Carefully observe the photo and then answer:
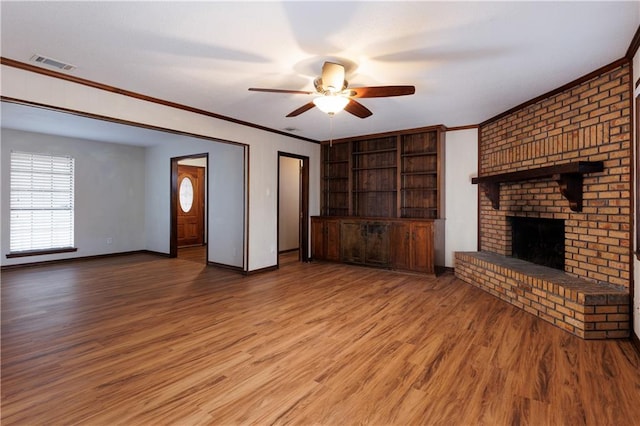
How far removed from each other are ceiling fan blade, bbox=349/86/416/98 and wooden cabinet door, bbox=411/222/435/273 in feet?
9.14

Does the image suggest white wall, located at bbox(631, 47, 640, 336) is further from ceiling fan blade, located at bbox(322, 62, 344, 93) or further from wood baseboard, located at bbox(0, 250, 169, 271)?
wood baseboard, located at bbox(0, 250, 169, 271)

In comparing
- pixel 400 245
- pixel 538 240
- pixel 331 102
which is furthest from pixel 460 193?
pixel 331 102

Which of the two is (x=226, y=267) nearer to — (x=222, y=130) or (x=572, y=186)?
(x=222, y=130)

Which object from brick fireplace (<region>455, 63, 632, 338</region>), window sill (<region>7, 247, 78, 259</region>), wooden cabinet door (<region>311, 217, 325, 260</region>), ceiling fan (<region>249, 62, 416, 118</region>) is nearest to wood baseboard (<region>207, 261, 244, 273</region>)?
wooden cabinet door (<region>311, 217, 325, 260</region>)

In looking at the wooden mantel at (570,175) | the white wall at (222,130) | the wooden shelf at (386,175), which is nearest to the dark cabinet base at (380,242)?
the wooden shelf at (386,175)

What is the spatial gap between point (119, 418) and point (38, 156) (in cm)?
640

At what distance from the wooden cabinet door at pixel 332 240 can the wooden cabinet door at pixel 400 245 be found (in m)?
1.10

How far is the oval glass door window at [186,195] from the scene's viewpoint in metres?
8.33

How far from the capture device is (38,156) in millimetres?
6121

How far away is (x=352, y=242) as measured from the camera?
603 centimetres

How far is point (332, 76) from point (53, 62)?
8.36 feet

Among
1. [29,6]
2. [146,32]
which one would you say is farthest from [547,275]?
[29,6]

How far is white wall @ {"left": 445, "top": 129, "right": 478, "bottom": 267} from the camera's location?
535 centimetres

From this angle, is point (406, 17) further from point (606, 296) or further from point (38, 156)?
point (38, 156)
